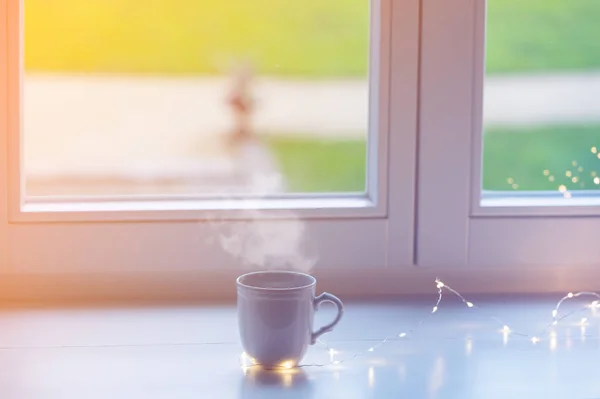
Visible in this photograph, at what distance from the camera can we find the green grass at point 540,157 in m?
1.29

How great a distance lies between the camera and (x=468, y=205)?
1.24m

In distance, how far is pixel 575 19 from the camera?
1289mm

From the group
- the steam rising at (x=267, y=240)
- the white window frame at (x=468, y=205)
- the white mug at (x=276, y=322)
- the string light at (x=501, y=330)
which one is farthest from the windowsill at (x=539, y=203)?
the white mug at (x=276, y=322)

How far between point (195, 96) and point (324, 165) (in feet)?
0.70

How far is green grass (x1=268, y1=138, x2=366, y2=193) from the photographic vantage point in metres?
1.29

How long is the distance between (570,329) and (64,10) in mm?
799

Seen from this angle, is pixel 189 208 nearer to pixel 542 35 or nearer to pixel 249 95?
pixel 249 95

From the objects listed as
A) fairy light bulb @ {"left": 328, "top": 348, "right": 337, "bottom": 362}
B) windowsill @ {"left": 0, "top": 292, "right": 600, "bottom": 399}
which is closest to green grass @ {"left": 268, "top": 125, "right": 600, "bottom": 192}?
windowsill @ {"left": 0, "top": 292, "right": 600, "bottom": 399}

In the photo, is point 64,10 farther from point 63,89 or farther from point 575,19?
point 575,19

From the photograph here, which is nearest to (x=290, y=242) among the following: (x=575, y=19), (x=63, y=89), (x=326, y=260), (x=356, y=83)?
(x=326, y=260)

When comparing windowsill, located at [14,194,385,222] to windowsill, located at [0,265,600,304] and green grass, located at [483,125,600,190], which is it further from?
green grass, located at [483,125,600,190]

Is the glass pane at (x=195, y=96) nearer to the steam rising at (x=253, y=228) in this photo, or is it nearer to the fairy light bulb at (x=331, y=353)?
the steam rising at (x=253, y=228)

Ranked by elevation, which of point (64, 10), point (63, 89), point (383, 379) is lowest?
point (383, 379)

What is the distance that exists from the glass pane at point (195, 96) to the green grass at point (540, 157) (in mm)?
196
